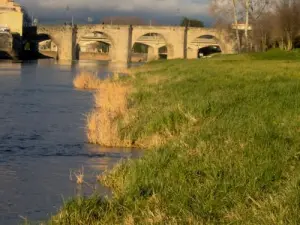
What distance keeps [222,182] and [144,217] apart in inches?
60.5

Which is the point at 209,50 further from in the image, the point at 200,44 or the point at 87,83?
the point at 87,83

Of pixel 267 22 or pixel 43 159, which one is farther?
pixel 267 22

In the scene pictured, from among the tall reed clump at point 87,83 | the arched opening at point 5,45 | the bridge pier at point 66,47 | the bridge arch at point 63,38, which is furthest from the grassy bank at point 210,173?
the bridge arch at point 63,38

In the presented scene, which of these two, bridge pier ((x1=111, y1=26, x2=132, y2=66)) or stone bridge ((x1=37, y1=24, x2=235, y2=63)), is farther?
bridge pier ((x1=111, y1=26, x2=132, y2=66))

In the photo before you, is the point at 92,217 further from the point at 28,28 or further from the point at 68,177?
the point at 28,28

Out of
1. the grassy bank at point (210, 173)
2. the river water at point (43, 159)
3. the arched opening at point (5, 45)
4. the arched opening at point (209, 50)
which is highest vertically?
the arched opening at point (209, 50)

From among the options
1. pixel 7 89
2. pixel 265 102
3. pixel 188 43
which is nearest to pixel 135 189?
pixel 265 102

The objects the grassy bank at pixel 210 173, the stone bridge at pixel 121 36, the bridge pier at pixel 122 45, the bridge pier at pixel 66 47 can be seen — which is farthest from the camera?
the bridge pier at pixel 122 45

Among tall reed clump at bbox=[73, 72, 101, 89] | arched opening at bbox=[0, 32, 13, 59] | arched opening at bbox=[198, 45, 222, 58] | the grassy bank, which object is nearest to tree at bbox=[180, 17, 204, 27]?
arched opening at bbox=[198, 45, 222, 58]

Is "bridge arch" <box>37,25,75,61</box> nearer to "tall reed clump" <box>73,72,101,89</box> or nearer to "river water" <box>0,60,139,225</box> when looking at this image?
"tall reed clump" <box>73,72,101,89</box>

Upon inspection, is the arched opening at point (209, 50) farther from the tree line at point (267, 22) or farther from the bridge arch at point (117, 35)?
the tree line at point (267, 22)

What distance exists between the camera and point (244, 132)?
11.3m

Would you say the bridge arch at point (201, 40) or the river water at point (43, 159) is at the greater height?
the bridge arch at point (201, 40)

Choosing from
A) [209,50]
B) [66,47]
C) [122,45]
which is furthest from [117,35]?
[209,50]
